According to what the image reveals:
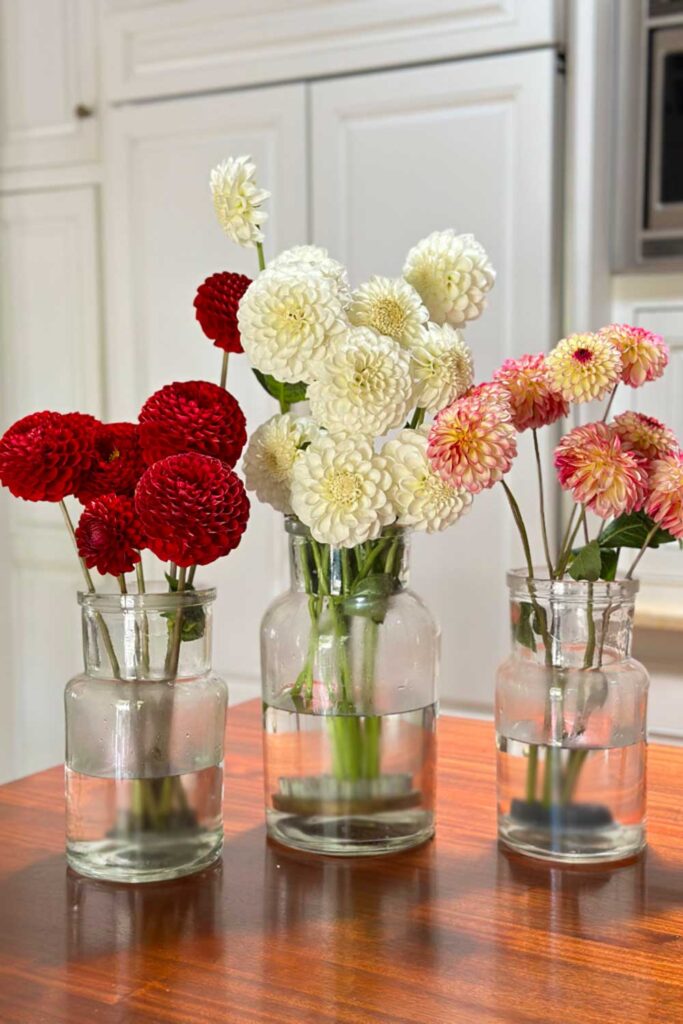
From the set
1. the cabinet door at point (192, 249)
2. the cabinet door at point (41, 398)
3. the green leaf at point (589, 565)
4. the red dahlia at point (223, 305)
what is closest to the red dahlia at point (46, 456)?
the red dahlia at point (223, 305)

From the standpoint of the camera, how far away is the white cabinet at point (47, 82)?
2.21 metres

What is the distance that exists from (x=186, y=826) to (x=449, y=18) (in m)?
1.44

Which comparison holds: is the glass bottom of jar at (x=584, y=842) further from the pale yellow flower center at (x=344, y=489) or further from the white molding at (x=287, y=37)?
the white molding at (x=287, y=37)

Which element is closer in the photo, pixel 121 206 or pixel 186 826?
pixel 186 826

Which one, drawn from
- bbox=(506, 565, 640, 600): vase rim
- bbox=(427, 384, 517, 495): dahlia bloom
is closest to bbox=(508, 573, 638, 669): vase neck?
bbox=(506, 565, 640, 600): vase rim

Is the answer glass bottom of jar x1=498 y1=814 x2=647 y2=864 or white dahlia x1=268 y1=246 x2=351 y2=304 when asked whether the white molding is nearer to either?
white dahlia x1=268 y1=246 x2=351 y2=304

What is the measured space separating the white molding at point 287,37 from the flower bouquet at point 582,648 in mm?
1146

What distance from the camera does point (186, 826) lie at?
0.77m

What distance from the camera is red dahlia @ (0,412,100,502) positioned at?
0.72 meters

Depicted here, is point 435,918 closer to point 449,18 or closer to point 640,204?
point 640,204

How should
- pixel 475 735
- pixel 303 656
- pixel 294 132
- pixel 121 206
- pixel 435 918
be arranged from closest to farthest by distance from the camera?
1. pixel 435 918
2. pixel 303 656
3. pixel 475 735
4. pixel 294 132
5. pixel 121 206

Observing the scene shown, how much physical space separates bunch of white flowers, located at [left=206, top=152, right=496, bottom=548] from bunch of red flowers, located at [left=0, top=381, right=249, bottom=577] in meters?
0.05

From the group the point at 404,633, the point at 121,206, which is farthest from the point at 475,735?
the point at 121,206

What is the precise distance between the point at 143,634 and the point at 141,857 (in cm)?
14
